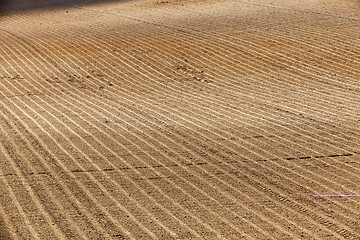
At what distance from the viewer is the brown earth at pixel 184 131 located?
553 centimetres

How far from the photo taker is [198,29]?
1684 cm

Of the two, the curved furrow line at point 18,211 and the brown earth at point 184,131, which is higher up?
the curved furrow line at point 18,211

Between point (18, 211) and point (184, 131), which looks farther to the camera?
point (184, 131)

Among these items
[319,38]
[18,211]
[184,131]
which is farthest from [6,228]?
[319,38]

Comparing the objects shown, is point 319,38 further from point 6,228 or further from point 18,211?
point 6,228

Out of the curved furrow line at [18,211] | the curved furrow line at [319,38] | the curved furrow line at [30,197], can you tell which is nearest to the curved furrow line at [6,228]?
the curved furrow line at [18,211]

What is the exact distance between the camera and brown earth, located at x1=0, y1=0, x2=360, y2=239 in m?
5.53

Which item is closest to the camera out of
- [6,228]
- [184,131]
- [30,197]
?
[6,228]

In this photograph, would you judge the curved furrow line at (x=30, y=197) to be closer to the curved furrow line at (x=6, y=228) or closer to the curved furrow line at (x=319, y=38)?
the curved furrow line at (x=6, y=228)

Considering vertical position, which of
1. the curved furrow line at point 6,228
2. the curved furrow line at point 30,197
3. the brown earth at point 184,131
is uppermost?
the curved furrow line at point 6,228

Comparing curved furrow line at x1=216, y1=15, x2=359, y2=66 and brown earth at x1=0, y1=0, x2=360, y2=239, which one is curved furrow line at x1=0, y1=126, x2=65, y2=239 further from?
curved furrow line at x1=216, y1=15, x2=359, y2=66

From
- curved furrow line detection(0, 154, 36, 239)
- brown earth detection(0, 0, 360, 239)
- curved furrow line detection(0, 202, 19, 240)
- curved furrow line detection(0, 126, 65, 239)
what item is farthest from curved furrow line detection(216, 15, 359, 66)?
curved furrow line detection(0, 202, 19, 240)

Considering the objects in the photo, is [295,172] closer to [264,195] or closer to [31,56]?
[264,195]

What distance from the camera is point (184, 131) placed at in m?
8.27
